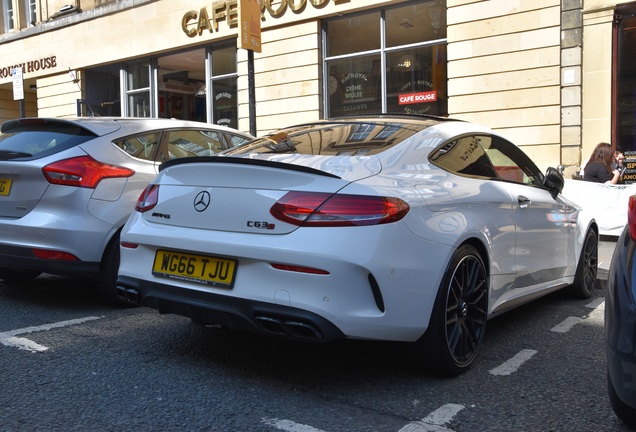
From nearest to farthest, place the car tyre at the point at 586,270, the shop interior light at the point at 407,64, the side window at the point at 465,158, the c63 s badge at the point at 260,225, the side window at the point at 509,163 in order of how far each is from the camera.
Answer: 1. the c63 s badge at the point at 260,225
2. the side window at the point at 465,158
3. the side window at the point at 509,163
4. the car tyre at the point at 586,270
5. the shop interior light at the point at 407,64

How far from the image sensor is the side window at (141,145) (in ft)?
16.5

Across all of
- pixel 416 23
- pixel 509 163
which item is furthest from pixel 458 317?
pixel 416 23

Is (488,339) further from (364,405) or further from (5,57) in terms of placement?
(5,57)

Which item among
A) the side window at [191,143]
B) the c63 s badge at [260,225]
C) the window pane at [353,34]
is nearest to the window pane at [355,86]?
the window pane at [353,34]

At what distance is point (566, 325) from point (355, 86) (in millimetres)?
10510

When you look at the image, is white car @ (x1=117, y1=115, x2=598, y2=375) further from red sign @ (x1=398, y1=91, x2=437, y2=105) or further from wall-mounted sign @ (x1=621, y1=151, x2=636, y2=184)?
red sign @ (x1=398, y1=91, x2=437, y2=105)

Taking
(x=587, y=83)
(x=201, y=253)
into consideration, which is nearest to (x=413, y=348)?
(x=201, y=253)

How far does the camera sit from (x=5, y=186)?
15.5ft

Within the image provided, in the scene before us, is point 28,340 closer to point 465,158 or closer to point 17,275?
point 17,275

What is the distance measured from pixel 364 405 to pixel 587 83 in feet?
33.1

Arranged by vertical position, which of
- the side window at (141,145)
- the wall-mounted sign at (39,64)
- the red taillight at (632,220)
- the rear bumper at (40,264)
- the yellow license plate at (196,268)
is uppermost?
the wall-mounted sign at (39,64)

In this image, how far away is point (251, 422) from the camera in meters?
2.80

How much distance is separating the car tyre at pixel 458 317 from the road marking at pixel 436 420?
0.34m

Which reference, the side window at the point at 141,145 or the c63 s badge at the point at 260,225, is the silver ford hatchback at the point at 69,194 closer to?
the side window at the point at 141,145
